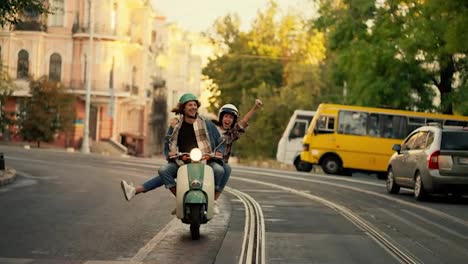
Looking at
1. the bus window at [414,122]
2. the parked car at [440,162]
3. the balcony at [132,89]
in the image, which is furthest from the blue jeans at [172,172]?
the balcony at [132,89]

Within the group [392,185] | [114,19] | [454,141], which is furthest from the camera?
[114,19]

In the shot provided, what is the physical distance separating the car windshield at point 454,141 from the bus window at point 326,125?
1828 centimetres

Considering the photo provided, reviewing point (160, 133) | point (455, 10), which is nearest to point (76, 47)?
point (160, 133)

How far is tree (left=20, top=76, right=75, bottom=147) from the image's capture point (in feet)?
192

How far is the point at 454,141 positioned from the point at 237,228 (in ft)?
30.9

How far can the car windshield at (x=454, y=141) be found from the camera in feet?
70.5

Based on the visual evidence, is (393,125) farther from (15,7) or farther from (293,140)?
(15,7)

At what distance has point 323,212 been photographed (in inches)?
673

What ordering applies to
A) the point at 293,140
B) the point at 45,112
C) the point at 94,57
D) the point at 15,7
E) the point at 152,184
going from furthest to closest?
the point at 94,57
the point at 45,112
the point at 293,140
the point at 15,7
the point at 152,184

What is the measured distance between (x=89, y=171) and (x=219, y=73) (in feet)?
168

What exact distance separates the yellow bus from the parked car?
17.3 meters

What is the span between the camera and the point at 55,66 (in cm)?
6744

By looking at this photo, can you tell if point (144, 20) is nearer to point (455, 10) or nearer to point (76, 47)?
point (76, 47)

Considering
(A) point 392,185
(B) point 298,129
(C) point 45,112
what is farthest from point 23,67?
(A) point 392,185
